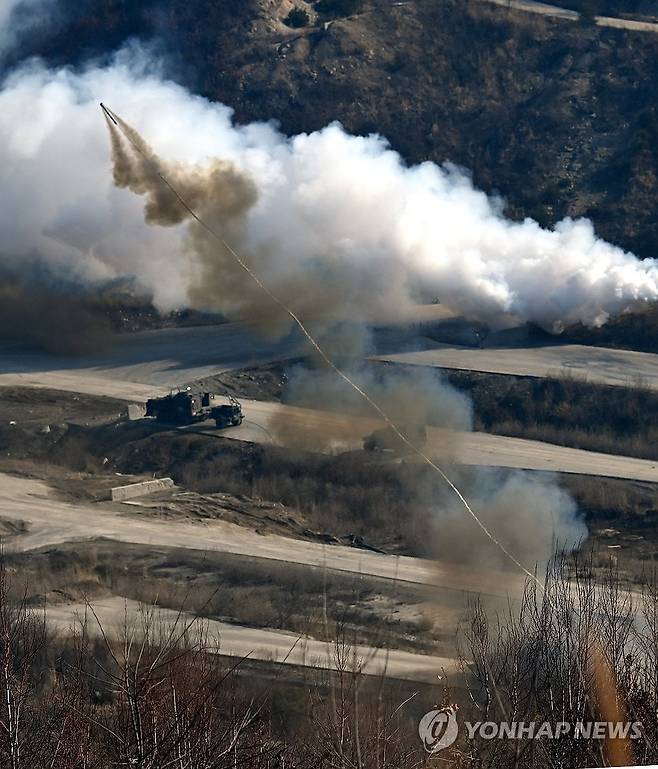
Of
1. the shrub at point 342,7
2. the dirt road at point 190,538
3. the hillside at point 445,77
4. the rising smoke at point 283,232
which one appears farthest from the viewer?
the shrub at point 342,7

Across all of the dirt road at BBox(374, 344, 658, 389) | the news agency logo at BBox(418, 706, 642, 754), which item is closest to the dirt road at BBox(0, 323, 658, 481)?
the dirt road at BBox(374, 344, 658, 389)

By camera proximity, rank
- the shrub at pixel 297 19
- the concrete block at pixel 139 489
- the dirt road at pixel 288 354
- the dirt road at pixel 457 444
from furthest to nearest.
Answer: the shrub at pixel 297 19
the dirt road at pixel 288 354
the dirt road at pixel 457 444
the concrete block at pixel 139 489

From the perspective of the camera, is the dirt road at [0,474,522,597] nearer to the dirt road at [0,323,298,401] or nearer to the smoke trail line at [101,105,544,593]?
the smoke trail line at [101,105,544,593]

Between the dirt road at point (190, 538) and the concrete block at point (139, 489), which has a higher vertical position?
the concrete block at point (139, 489)

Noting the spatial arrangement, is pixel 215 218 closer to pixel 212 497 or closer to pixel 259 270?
pixel 259 270

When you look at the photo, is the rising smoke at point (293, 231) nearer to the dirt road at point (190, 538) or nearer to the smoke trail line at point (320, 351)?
the smoke trail line at point (320, 351)

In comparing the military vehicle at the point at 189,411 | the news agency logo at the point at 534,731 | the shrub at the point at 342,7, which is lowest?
the news agency logo at the point at 534,731

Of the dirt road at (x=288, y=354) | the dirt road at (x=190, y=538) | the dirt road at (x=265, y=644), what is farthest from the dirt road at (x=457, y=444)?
the dirt road at (x=265, y=644)
